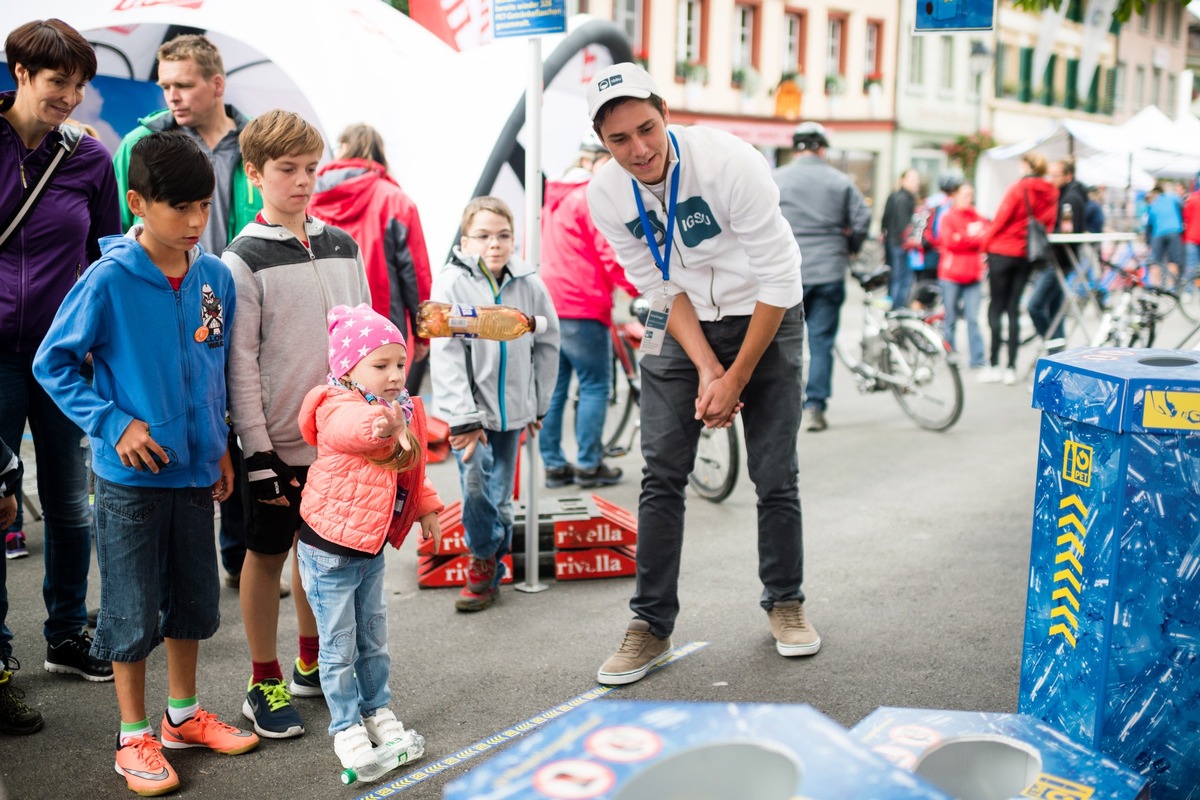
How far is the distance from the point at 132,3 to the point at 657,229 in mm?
3986

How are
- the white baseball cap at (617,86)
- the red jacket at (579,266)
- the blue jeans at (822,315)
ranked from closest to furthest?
the white baseball cap at (617,86), the red jacket at (579,266), the blue jeans at (822,315)

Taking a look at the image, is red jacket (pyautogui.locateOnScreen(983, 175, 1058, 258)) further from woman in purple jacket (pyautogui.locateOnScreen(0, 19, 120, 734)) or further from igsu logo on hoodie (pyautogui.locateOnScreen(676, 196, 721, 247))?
woman in purple jacket (pyautogui.locateOnScreen(0, 19, 120, 734))

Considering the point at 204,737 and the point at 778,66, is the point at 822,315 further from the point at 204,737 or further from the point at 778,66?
the point at 778,66

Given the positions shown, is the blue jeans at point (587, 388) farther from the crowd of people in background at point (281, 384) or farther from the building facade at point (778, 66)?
the building facade at point (778, 66)

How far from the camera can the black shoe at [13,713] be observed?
11.4 ft

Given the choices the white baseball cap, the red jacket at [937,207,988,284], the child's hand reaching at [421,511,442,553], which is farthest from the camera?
the red jacket at [937,207,988,284]

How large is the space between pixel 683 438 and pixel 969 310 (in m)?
8.24

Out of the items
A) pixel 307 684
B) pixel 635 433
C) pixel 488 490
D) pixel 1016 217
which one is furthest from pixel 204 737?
pixel 1016 217

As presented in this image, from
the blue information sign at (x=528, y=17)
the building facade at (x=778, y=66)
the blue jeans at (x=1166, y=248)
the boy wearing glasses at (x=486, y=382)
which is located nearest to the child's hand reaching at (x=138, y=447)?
the boy wearing glasses at (x=486, y=382)

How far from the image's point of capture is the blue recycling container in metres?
2.59

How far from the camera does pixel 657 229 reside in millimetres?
3791

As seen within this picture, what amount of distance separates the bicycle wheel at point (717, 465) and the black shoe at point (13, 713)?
138 inches

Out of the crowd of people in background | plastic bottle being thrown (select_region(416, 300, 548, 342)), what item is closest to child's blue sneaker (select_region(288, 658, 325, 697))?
the crowd of people in background

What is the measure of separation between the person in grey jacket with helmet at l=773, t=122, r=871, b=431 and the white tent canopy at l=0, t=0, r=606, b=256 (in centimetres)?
198
